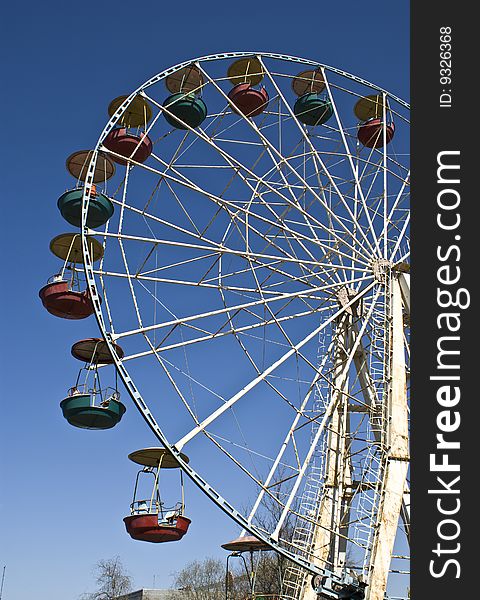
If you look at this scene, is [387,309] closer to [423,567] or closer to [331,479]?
[331,479]

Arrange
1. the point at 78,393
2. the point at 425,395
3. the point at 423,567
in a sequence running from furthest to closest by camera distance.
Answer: the point at 78,393 < the point at 425,395 < the point at 423,567

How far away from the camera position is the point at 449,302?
729 cm

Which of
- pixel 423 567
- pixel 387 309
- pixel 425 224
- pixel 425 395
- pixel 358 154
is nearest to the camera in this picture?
pixel 423 567

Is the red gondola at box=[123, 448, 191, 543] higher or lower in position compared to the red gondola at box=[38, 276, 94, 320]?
lower

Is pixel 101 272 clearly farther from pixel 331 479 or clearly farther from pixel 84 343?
pixel 331 479

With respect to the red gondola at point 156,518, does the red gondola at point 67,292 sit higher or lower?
higher

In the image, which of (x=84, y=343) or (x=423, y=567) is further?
(x=84, y=343)

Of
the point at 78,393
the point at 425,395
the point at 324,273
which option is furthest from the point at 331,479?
the point at 425,395

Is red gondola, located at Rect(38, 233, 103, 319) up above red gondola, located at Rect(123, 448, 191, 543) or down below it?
above

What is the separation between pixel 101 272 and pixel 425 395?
315 inches

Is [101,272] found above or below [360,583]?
above

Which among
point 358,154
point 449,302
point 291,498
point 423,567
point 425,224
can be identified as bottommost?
point 423,567

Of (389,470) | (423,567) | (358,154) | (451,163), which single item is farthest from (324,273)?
(423,567)

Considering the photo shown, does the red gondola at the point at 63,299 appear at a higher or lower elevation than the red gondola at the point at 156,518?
higher
